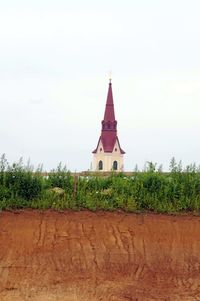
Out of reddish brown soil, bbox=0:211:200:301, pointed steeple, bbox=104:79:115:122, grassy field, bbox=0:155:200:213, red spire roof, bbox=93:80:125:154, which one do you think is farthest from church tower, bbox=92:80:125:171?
reddish brown soil, bbox=0:211:200:301

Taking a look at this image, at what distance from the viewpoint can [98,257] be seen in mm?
15680

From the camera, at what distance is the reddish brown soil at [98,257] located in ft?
49.3

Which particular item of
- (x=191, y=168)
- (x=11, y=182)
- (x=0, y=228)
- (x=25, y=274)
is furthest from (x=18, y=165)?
(x=191, y=168)

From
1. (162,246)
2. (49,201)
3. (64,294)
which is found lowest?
(64,294)

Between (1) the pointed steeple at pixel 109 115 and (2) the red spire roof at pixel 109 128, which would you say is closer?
(1) the pointed steeple at pixel 109 115

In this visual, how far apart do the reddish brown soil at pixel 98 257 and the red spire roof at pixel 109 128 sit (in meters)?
44.7

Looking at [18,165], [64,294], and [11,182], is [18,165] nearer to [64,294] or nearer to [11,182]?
[11,182]

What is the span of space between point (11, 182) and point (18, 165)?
1.54 feet

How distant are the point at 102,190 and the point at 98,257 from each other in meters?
2.42

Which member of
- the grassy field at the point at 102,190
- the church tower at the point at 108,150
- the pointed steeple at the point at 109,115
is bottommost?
the grassy field at the point at 102,190

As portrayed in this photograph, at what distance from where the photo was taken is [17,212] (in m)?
16.5

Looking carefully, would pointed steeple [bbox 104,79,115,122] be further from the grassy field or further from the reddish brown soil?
the reddish brown soil

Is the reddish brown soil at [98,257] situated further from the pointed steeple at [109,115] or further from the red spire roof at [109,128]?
the pointed steeple at [109,115]

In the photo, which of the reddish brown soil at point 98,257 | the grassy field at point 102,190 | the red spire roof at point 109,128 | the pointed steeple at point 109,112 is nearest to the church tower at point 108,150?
the red spire roof at point 109,128
